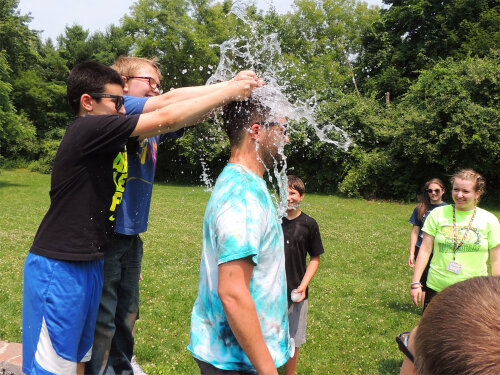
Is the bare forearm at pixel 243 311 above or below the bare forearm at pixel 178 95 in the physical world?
below

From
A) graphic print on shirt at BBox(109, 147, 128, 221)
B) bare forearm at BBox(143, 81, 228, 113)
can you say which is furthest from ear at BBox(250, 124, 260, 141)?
graphic print on shirt at BBox(109, 147, 128, 221)

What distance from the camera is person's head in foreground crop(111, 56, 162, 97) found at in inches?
120

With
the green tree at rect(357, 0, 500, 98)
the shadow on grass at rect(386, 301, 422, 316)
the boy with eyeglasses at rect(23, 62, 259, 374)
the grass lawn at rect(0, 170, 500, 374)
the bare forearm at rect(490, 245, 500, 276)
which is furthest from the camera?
the green tree at rect(357, 0, 500, 98)

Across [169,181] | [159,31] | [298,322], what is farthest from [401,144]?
[159,31]

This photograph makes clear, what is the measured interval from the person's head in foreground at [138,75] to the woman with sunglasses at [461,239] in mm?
2939

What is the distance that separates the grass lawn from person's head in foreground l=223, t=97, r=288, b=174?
2.92m

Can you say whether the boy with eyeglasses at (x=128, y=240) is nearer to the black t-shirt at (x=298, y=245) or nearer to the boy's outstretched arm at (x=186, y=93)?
the boy's outstretched arm at (x=186, y=93)

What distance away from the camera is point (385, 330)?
5.38 m

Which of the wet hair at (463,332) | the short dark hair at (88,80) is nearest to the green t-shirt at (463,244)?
the wet hair at (463,332)

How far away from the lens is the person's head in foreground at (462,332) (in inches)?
34.5

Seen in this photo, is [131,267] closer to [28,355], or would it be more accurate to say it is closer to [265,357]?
[28,355]

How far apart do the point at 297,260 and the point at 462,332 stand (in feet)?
9.82

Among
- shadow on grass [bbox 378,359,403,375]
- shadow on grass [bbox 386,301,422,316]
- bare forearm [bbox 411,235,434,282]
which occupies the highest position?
bare forearm [bbox 411,235,434,282]

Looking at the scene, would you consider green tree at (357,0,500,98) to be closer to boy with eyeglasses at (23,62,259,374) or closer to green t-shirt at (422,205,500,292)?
green t-shirt at (422,205,500,292)
